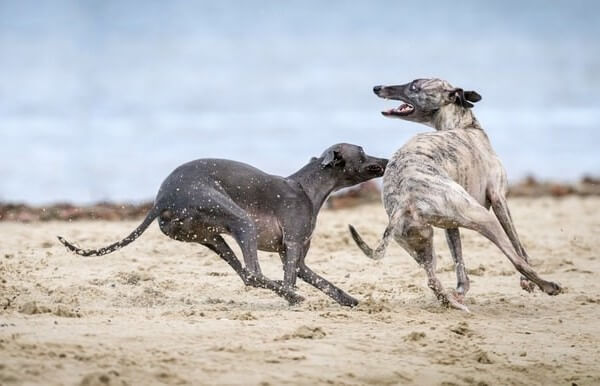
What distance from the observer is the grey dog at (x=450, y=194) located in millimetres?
8852

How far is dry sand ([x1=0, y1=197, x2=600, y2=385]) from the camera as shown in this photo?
6668 mm

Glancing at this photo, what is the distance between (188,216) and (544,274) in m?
4.37

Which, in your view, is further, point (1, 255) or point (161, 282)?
point (1, 255)

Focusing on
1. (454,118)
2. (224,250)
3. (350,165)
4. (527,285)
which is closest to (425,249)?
(527,285)

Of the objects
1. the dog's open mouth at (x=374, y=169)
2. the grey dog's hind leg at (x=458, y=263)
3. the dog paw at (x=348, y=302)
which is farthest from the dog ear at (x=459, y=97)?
the dog paw at (x=348, y=302)

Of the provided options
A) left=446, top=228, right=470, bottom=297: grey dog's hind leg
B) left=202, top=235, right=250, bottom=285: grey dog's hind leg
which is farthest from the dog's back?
left=202, top=235, right=250, bottom=285: grey dog's hind leg

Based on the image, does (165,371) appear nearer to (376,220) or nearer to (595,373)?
(595,373)

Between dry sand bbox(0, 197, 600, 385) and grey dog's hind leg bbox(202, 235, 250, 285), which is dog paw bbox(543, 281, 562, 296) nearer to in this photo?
dry sand bbox(0, 197, 600, 385)

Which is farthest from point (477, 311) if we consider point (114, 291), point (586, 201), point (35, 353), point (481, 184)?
point (586, 201)

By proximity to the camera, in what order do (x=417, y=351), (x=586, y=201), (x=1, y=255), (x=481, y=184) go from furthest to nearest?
(x=586, y=201) → (x=1, y=255) → (x=481, y=184) → (x=417, y=351)

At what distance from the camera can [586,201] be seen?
1794 cm

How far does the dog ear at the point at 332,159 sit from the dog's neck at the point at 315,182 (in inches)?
3.0

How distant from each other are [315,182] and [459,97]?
169 centimetres

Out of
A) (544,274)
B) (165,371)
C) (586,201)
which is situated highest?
(586,201)
